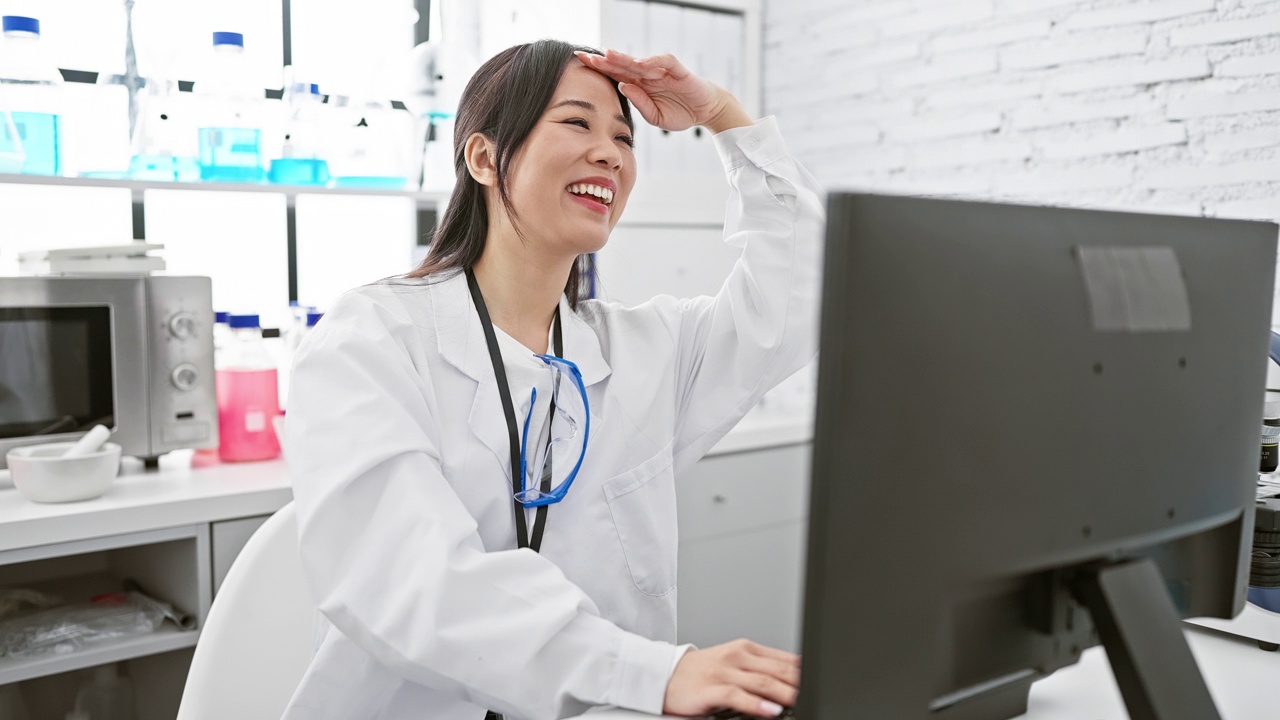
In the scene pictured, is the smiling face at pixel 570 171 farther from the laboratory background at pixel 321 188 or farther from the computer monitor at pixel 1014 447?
the computer monitor at pixel 1014 447

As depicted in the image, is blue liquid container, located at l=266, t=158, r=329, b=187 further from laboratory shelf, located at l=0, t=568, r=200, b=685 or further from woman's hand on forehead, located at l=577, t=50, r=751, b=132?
woman's hand on forehead, located at l=577, t=50, r=751, b=132

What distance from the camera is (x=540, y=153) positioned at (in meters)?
1.31

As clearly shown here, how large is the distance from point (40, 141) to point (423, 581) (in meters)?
1.52

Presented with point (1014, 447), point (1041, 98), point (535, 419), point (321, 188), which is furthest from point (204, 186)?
point (1041, 98)

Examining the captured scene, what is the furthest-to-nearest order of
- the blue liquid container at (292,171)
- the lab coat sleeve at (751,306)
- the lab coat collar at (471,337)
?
the blue liquid container at (292,171), the lab coat sleeve at (751,306), the lab coat collar at (471,337)

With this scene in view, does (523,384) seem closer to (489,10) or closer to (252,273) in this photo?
(252,273)

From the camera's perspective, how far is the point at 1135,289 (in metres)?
0.69

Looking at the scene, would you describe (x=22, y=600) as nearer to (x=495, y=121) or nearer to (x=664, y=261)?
(x=495, y=121)

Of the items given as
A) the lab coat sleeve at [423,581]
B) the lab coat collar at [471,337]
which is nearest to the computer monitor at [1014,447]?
the lab coat sleeve at [423,581]

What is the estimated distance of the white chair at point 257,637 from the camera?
1.08 m

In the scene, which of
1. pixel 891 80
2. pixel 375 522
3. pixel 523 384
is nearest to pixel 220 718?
pixel 375 522

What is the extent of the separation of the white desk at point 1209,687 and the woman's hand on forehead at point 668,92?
88 cm

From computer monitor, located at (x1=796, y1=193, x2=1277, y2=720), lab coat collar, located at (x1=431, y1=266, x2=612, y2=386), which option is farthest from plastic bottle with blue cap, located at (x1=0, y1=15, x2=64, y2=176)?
computer monitor, located at (x1=796, y1=193, x2=1277, y2=720)

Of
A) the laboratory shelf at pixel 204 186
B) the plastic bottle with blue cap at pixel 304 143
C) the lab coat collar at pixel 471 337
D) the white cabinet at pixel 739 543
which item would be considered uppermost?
the plastic bottle with blue cap at pixel 304 143
